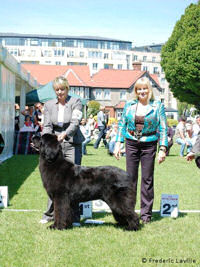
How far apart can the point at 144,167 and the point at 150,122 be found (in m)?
0.67

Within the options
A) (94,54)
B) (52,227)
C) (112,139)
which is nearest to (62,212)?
(52,227)

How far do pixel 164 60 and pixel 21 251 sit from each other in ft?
137

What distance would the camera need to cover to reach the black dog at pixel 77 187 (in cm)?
516

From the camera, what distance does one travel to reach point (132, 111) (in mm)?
5820

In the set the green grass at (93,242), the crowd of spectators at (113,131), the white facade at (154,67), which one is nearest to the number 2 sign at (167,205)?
the green grass at (93,242)

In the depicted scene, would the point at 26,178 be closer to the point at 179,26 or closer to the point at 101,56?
the point at 179,26

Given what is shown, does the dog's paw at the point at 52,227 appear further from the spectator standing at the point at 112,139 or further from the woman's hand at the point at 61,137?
the spectator standing at the point at 112,139

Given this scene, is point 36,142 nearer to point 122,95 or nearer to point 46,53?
point 122,95

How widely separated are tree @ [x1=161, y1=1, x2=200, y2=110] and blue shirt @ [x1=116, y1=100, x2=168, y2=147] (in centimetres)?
3445

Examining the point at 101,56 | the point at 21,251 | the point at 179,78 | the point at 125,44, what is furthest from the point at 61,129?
the point at 125,44

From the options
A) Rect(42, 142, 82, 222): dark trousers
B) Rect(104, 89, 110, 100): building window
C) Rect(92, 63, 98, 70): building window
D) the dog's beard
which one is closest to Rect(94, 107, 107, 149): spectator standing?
Rect(42, 142, 82, 222): dark trousers

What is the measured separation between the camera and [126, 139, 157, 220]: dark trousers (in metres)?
5.83

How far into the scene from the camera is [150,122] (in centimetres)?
573

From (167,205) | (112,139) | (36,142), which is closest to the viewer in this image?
(36,142)
